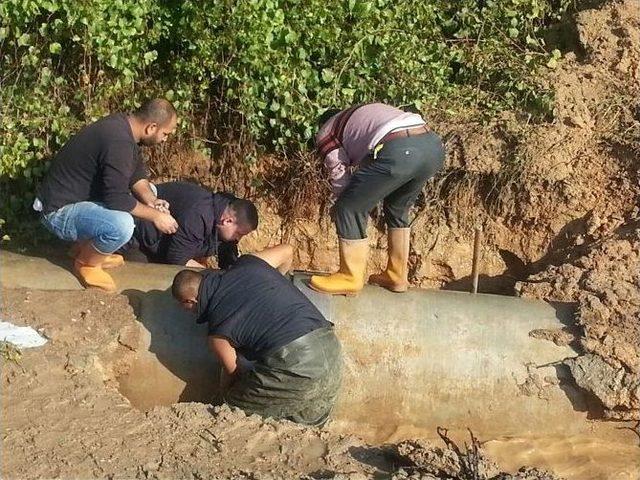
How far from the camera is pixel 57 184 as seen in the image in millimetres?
6285

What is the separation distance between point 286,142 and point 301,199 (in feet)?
1.71

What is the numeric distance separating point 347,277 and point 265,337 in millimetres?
811

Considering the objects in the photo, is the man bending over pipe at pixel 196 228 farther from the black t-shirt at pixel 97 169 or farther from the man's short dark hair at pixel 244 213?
the black t-shirt at pixel 97 169

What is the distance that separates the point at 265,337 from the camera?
5688mm

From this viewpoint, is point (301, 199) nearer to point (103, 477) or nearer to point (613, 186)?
point (613, 186)

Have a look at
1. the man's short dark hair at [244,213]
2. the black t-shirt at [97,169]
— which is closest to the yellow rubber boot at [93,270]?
the black t-shirt at [97,169]

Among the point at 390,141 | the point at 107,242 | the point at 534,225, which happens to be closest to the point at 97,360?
the point at 107,242

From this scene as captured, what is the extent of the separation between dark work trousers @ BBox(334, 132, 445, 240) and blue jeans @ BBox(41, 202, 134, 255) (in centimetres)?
141

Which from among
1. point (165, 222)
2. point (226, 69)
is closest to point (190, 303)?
point (165, 222)

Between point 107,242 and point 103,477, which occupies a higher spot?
point 107,242

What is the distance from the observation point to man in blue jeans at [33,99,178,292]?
239 inches

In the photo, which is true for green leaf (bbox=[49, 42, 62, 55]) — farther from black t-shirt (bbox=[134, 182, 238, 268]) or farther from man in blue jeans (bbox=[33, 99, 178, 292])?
man in blue jeans (bbox=[33, 99, 178, 292])

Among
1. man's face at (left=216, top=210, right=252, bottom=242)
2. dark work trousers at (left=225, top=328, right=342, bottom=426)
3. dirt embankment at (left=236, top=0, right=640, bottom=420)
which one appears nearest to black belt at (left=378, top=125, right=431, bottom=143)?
dark work trousers at (left=225, top=328, right=342, bottom=426)

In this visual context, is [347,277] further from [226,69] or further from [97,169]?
[226,69]
